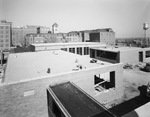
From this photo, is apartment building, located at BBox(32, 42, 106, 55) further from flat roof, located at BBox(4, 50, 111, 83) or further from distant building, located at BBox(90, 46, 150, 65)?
flat roof, located at BBox(4, 50, 111, 83)

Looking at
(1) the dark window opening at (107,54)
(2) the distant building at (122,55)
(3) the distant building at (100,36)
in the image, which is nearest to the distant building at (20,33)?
(3) the distant building at (100,36)

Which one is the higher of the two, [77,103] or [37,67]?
[37,67]

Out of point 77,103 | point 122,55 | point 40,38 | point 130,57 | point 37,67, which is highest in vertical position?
point 40,38

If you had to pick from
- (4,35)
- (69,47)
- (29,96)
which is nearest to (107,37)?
(69,47)

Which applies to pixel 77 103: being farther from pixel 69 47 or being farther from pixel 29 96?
pixel 69 47

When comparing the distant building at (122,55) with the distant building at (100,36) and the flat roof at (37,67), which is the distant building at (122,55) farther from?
the distant building at (100,36)

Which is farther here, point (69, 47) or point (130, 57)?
point (69, 47)

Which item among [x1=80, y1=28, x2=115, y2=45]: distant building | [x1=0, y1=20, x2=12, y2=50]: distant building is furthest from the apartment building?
[x1=0, y1=20, x2=12, y2=50]: distant building

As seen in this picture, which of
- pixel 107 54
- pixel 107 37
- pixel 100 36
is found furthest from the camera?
pixel 107 37

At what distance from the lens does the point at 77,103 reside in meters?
5.88

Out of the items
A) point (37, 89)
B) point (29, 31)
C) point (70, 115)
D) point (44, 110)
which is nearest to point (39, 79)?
point (37, 89)

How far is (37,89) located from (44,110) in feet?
5.39

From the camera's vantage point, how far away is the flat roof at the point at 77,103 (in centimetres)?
504

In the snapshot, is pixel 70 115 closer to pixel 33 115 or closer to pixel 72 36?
pixel 33 115
